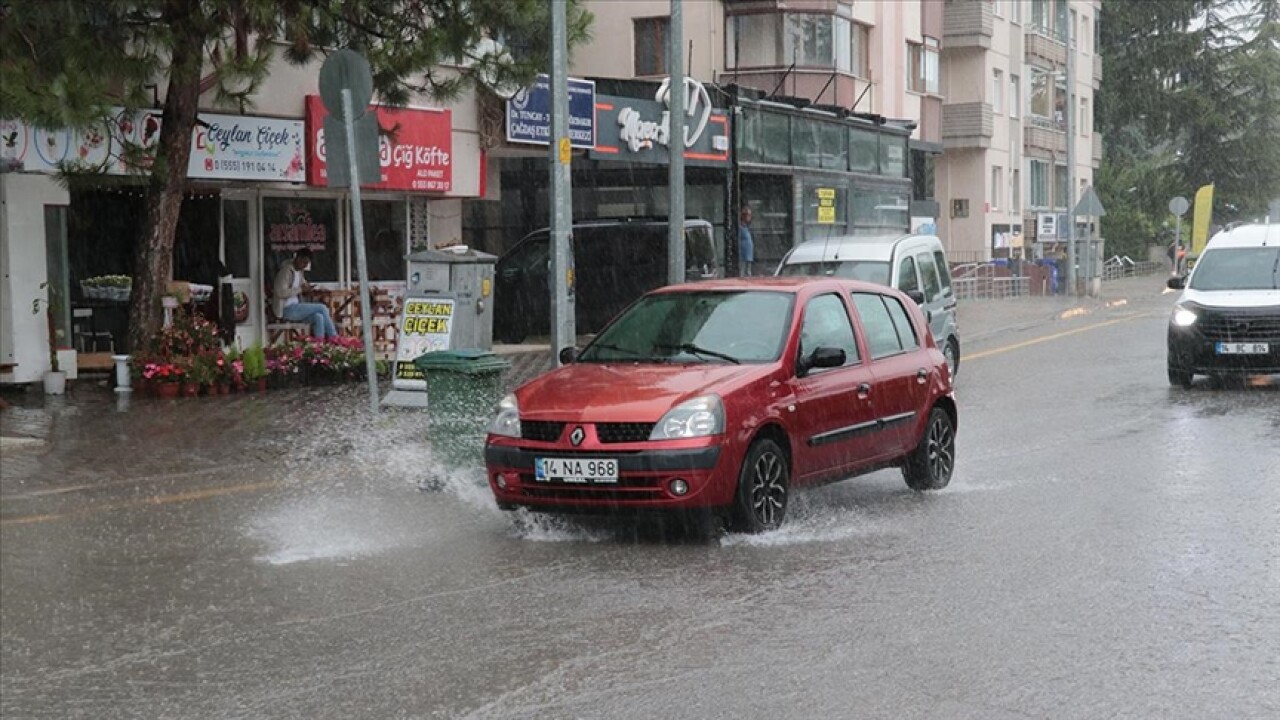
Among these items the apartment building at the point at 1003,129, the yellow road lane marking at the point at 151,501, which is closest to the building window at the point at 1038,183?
the apartment building at the point at 1003,129

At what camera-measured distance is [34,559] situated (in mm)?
10094

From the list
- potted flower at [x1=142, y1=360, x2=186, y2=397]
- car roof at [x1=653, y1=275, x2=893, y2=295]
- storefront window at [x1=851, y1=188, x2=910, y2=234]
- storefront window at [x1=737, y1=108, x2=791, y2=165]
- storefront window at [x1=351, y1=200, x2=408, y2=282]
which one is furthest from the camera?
storefront window at [x1=851, y1=188, x2=910, y2=234]

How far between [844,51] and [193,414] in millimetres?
30124

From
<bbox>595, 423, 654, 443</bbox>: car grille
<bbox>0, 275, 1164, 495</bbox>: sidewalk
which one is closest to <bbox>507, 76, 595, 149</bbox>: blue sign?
<bbox>0, 275, 1164, 495</bbox>: sidewalk

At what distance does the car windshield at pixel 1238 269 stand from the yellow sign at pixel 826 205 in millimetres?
16658

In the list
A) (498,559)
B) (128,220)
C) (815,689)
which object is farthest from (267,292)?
(815,689)

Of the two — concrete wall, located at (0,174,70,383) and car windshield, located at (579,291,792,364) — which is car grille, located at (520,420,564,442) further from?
concrete wall, located at (0,174,70,383)

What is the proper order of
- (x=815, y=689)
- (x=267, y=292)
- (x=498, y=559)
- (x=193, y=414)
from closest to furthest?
(x=815, y=689) < (x=498, y=559) < (x=193, y=414) < (x=267, y=292)

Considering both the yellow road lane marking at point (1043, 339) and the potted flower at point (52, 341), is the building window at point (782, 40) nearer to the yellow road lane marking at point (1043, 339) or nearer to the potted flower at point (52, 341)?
the yellow road lane marking at point (1043, 339)

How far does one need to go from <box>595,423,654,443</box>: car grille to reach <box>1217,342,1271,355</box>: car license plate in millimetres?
11328

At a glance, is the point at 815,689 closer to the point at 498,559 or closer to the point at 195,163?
the point at 498,559

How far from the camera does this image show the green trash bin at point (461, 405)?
13.0 m

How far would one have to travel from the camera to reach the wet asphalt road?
268 inches

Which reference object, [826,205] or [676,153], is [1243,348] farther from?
[826,205]
